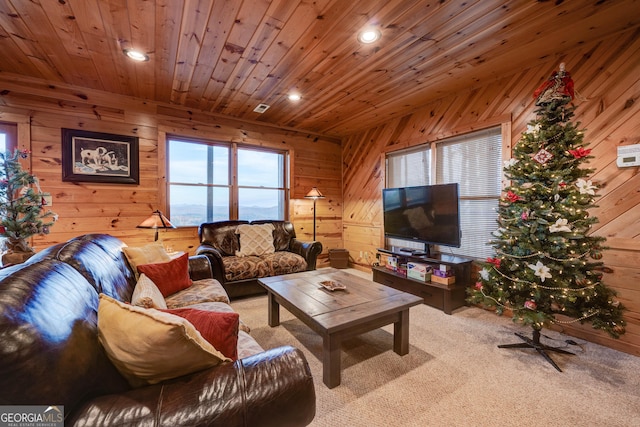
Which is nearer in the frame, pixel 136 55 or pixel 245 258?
pixel 136 55

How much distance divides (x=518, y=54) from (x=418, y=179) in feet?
5.93

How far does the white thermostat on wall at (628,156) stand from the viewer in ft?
6.84

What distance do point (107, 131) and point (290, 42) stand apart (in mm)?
2783

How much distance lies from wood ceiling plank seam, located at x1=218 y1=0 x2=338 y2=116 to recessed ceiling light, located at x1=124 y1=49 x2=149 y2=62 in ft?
3.16

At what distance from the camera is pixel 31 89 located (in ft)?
9.86

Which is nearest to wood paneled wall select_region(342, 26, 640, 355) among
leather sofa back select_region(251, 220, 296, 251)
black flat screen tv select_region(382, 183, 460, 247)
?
black flat screen tv select_region(382, 183, 460, 247)

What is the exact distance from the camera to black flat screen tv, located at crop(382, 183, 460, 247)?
301 centimetres

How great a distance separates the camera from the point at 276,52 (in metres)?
2.48

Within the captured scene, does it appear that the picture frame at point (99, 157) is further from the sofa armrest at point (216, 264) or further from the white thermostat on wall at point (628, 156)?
the white thermostat on wall at point (628, 156)

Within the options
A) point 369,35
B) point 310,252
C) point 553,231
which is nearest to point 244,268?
point 310,252

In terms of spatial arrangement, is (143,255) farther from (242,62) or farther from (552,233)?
(552,233)

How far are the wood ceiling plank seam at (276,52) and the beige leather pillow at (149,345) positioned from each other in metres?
2.19

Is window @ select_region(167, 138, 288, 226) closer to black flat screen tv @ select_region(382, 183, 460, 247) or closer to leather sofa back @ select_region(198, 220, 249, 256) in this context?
leather sofa back @ select_region(198, 220, 249, 256)

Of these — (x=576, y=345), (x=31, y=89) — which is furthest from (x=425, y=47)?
(x=31, y=89)
